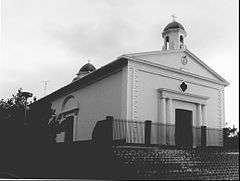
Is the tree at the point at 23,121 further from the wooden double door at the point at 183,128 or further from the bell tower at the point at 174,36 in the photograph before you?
the bell tower at the point at 174,36

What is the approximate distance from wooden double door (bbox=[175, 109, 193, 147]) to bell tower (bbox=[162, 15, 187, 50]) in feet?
14.3

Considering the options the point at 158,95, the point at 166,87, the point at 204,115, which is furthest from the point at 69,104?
the point at 204,115

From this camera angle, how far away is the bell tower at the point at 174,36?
22.2 meters

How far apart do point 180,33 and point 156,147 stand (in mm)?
9655

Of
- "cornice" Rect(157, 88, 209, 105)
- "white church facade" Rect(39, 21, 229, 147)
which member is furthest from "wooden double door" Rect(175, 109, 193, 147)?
"cornice" Rect(157, 88, 209, 105)

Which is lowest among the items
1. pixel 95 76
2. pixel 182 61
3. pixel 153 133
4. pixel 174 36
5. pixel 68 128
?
pixel 153 133

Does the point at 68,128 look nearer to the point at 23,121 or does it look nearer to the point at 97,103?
the point at 97,103

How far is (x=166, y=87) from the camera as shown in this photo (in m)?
19.6

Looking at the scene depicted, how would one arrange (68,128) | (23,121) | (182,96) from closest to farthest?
(23,121) < (182,96) < (68,128)

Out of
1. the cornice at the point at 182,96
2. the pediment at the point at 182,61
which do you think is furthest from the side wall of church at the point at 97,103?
the cornice at the point at 182,96

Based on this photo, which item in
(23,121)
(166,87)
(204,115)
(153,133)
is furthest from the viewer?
(204,115)

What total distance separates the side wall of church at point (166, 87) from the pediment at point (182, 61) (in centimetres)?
42

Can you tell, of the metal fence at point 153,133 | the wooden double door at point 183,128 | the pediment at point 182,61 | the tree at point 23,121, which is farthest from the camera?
the pediment at point 182,61

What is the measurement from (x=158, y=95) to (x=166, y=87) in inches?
32.2
